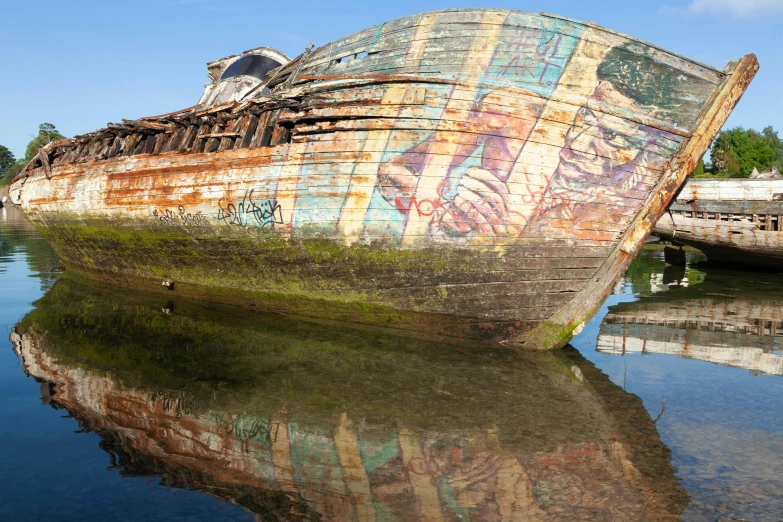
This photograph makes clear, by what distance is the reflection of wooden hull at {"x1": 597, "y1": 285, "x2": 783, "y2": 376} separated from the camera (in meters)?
6.83

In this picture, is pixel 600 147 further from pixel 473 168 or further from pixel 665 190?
pixel 473 168

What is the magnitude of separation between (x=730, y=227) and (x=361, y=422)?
502 inches

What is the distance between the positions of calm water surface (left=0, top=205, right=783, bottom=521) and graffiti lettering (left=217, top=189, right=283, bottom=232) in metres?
1.29

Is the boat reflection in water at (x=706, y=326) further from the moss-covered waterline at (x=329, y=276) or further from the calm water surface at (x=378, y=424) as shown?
the moss-covered waterline at (x=329, y=276)

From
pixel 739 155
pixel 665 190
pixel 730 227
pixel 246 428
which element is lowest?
pixel 246 428

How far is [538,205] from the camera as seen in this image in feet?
21.2

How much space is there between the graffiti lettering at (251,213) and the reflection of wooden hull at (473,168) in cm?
2

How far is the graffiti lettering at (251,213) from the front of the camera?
25.5 ft

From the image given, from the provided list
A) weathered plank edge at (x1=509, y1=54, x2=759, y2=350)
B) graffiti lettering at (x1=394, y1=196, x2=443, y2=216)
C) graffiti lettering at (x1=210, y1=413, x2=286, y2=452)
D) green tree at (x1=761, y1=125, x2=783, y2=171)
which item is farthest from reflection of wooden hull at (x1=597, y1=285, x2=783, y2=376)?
green tree at (x1=761, y1=125, x2=783, y2=171)

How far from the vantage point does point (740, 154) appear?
60938 mm

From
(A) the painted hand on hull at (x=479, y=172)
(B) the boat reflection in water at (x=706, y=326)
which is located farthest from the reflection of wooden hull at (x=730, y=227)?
(A) the painted hand on hull at (x=479, y=172)

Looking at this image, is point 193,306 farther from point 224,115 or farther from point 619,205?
point 619,205

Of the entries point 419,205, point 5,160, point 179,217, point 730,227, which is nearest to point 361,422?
point 419,205

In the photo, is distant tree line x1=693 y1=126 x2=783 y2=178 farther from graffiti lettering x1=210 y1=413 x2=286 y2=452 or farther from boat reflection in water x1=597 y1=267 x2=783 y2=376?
graffiti lettering x1=210 y1=413 x2=286 y2=452
